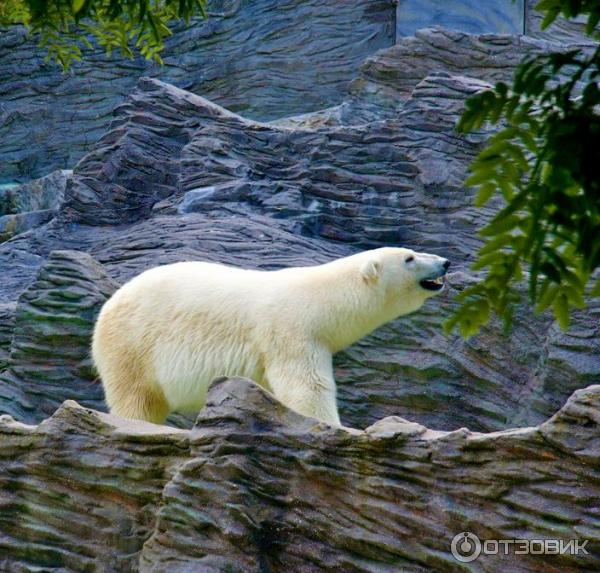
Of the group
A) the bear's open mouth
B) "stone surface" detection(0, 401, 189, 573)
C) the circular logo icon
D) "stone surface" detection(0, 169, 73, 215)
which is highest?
the circular logo icon

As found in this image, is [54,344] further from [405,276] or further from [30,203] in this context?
[30,203]

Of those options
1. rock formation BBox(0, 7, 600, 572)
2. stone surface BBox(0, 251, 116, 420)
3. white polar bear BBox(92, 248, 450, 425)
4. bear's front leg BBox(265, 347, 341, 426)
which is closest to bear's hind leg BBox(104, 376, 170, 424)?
white polar bear BBox(92, 248, 450, 425)

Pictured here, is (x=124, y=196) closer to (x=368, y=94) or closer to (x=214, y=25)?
(x=368, y=94)

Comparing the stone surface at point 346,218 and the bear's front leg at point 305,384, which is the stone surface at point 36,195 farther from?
the bear's front leg at point 305,384

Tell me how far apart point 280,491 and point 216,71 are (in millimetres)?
12678

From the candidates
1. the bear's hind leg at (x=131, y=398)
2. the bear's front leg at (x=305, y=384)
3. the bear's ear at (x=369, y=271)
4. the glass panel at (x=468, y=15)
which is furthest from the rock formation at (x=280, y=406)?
the glass panel at (x=468, y=15)

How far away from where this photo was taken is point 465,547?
4.18 metres

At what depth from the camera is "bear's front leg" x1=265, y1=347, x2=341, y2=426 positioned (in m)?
6.04

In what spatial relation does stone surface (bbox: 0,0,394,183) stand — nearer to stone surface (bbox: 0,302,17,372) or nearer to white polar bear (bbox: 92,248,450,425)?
stone surface (bbox: 0,302,17,372)

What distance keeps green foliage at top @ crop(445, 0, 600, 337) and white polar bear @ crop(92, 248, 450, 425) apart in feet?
13.9

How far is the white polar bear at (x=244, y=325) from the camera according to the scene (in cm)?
617

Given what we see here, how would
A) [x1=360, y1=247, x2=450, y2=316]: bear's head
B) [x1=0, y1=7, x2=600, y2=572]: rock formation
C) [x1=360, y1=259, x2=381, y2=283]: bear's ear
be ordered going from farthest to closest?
1. [x1=360, y1=247, x2=450, y2=316]: bear's head
2. [x1=360, y1=259, x2=381, y2=283]: bear's ear
3. [x1=0, y1=7, x2=600, y2=572]: rock formation

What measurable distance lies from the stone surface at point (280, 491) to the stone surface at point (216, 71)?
444 inches

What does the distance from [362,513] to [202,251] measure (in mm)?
4494
